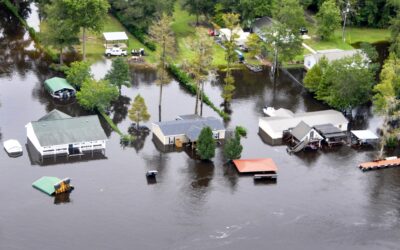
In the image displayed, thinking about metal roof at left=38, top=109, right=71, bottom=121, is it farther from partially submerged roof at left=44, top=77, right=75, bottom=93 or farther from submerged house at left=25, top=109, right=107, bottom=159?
partially submerged roof at left=44, top=77, right=75, bottom=93

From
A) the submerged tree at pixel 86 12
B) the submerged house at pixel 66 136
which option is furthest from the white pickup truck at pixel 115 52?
the submerged house at pixel 66 136

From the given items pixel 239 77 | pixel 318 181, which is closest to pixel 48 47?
A: pixel 239 77

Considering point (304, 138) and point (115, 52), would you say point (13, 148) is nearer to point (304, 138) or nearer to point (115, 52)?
point (115, 52)

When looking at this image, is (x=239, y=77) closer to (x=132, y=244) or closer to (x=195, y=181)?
(x=195, y=181)

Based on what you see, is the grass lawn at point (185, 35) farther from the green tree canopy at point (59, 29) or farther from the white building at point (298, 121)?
the white building at point (298, 121)

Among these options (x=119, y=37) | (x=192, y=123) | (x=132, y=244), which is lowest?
(x=132, y=244)

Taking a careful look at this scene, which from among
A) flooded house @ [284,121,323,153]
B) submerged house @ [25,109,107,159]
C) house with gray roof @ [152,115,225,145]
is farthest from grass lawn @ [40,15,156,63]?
flooded house @ [284,121,323,153]
